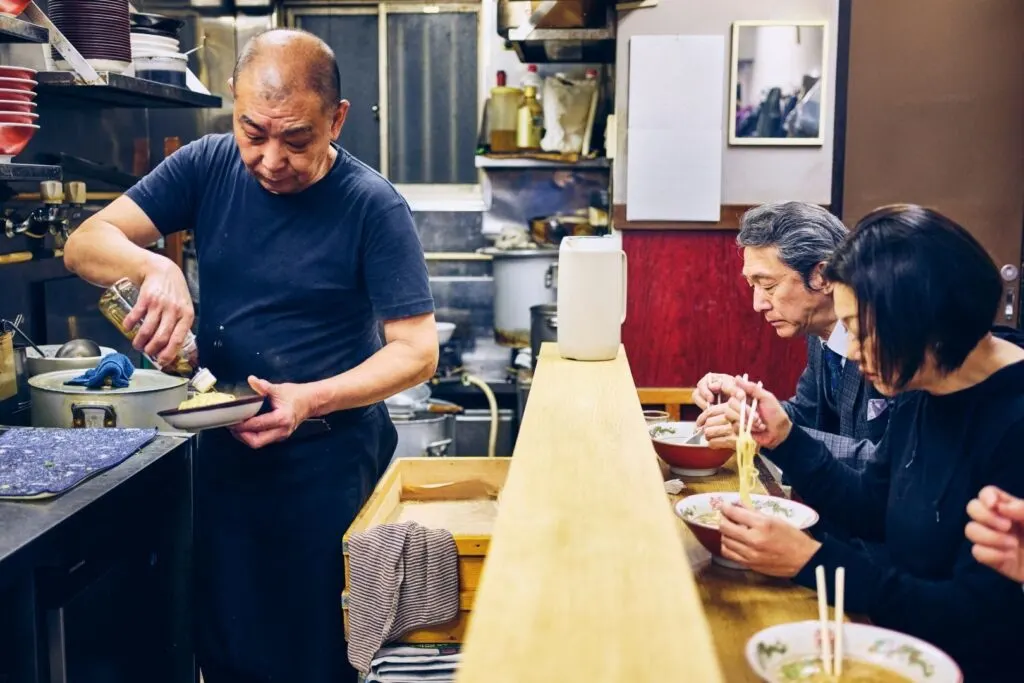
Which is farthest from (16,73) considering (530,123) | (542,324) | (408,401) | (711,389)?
(530,123)

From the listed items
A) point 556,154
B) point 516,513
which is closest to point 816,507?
A: point 516,513

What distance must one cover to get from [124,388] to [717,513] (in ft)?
5.56

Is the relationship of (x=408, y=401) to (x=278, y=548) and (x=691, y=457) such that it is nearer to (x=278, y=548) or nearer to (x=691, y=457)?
(x=278, y=548)

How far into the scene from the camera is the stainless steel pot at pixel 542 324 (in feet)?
16.0

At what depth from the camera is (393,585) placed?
7.67ft

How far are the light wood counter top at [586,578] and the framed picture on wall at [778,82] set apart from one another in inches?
117

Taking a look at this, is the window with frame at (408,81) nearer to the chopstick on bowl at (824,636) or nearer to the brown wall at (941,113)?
the brown wall at (941,113)

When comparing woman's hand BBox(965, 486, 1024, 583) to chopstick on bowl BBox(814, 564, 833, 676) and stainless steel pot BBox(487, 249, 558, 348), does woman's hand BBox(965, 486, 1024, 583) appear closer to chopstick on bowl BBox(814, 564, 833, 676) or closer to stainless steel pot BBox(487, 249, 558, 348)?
chopstick on bowl BBox(814, 564, 833, 676)

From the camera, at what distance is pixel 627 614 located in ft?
3.36

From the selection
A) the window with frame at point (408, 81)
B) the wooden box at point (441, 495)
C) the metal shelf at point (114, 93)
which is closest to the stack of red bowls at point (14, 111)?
the metal shelf at point (114, 93)

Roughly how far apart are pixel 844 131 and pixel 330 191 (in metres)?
2.68

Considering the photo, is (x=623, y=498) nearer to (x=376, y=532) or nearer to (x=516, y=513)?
(x=516, y=513)

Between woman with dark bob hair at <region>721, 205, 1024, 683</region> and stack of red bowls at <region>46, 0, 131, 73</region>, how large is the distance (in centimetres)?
271

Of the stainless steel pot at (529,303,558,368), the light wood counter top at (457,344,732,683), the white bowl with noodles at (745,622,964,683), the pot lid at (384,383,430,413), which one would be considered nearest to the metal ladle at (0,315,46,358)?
the pot lid at (384,383,430,413)
